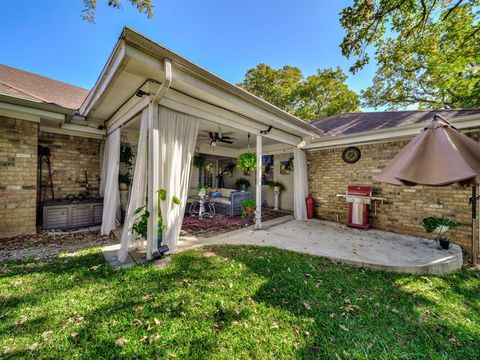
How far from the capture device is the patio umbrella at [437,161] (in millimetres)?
1897

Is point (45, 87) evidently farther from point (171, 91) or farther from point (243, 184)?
point (243, 184)

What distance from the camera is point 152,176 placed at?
3387 millimetres

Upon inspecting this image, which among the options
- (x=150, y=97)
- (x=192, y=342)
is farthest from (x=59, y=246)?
(x=192, y=342)

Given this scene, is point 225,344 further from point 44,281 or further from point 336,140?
point 336,140

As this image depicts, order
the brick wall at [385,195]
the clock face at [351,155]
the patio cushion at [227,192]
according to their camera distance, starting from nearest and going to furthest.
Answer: the brick wall at [385,195] < the clock face at [351,155] < the patio cushion at [227,192]

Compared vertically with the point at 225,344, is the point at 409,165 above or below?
above

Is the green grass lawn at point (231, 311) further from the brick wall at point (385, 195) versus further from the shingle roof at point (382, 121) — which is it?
the shingle roof at point (382, 121)

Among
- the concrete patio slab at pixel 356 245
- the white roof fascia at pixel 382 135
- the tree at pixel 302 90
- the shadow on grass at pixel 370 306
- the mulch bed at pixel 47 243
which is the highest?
the tree at pixel 302 90

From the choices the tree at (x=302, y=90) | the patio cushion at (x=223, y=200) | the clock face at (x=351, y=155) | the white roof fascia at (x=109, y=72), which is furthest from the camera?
the tree at (x=302, y=90)

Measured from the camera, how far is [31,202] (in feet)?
15.0

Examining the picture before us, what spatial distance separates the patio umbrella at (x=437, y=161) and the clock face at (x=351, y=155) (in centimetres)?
395

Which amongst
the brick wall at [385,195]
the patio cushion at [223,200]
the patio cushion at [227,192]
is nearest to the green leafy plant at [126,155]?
the patio cushion at [223,200]

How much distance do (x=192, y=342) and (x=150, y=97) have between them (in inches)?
137

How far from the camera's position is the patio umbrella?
6.23ft
